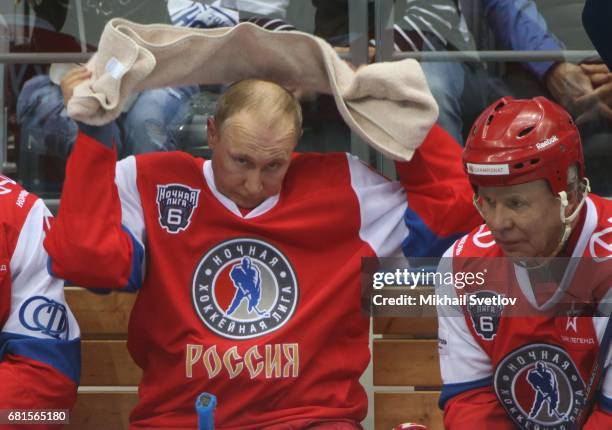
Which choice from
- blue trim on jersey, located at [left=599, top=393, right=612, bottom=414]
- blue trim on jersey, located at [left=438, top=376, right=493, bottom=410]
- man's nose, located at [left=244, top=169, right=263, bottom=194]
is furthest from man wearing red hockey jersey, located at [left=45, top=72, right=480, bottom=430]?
blue trim on jersey, located at [left=599, top=393, right=612, bottom=414]

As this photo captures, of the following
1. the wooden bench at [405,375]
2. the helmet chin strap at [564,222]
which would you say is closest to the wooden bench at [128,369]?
the wooden bench at [405,375]

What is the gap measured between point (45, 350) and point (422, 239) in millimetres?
813

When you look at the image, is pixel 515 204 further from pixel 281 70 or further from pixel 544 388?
pixel 281 70

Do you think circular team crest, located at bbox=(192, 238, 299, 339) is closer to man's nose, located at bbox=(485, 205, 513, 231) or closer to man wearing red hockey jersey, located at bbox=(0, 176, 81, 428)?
man wearing red hockey jersey, located at bbox=(0, 176, 81, 428)

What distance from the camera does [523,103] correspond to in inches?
89.3

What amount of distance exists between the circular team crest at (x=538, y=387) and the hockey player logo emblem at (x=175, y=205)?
2.36ft

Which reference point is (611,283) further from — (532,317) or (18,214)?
(18,214)

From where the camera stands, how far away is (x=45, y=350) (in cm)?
243

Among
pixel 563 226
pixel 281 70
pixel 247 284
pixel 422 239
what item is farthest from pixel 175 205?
pixel 563 226

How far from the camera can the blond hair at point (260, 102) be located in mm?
2408

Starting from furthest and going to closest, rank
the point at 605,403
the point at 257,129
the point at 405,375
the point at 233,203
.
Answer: the point at 405,375 < the point at 233,203 < the point at 257,129 < the point at 605,403

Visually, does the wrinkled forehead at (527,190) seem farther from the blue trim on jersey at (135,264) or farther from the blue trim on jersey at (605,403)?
the blue trim on jersey at (135,264)

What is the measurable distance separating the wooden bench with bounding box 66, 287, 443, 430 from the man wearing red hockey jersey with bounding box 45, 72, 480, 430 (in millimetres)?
262

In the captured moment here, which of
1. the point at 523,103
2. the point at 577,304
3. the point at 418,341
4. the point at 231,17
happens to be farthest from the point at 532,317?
the point at 231,17
